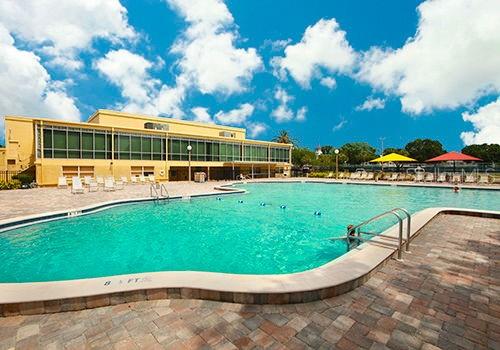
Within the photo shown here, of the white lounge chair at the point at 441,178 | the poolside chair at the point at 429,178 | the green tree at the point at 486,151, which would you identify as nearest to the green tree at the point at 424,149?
the green tree at the point at 486,151

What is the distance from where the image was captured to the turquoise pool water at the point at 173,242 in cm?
589

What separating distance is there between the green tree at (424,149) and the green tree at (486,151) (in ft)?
25.8

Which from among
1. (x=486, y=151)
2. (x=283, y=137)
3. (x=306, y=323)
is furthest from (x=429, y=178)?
(x=486, y=151)

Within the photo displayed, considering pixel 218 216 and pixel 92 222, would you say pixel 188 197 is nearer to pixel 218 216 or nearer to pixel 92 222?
pixel 218 216

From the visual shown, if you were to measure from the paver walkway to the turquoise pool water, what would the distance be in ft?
8.46

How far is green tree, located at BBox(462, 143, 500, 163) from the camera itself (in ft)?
246

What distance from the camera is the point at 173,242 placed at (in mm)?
7586

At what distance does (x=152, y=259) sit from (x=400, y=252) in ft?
17.8

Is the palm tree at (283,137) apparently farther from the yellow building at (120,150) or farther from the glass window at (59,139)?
the glass window at (59,139)

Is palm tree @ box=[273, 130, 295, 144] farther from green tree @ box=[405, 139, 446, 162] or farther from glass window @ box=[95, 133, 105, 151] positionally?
green tree @ box=[405, 139, 446, 162]

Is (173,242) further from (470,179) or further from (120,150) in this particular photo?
(470,179)

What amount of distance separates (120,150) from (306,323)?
83.7 feet

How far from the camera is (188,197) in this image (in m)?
15.2

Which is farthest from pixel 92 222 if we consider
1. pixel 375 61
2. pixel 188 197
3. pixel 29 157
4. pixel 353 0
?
pixel 353 0
